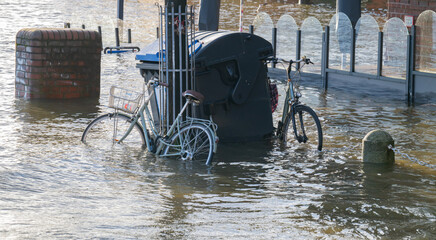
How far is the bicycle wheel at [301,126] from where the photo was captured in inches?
354

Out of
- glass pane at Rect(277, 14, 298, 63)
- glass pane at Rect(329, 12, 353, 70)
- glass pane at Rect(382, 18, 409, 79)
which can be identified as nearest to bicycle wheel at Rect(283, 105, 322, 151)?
glass pane at Rect(382, 18, 409, 79)

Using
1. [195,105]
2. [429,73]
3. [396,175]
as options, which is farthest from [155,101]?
[429,73]

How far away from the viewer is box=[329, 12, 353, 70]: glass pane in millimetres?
14344

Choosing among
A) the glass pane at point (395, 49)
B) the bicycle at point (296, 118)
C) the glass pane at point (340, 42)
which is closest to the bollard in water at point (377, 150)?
the bicycle at point (296, 118)

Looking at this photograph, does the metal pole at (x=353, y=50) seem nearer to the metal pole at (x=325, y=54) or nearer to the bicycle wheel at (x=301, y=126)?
the metal pole at (x=325, y=54)

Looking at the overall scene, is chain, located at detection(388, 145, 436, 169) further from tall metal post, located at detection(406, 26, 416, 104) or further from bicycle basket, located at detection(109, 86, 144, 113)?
tall metal post, located at detection(406, 26, 416, 104)

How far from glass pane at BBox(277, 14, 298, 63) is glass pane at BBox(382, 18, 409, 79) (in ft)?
8.48

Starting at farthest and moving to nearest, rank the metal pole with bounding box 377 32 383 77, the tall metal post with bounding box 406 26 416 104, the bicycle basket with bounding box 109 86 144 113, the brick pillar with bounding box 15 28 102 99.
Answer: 1. the metal pole with bounding box 377 32 383 77
2. the tall metal post with bounding box 406 26 416 104
3. the brick pillar with bounding box 15 28 102 99
4. the bicycle basket with bounding box 109 86 144 113

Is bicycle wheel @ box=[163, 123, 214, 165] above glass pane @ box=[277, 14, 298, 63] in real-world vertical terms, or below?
below

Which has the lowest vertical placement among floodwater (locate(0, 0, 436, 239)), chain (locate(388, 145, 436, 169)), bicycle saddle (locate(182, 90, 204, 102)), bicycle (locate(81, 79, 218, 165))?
floodwater (locate(0, 0, 436, 239))

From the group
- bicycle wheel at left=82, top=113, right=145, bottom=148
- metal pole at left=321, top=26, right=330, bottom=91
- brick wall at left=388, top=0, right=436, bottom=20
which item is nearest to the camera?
bicycle wheel at left=82, top=113, right=145, bottom=148

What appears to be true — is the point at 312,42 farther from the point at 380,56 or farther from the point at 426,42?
the point at 426,42

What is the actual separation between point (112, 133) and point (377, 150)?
340cm

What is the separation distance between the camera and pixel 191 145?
8.62m
